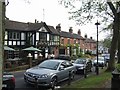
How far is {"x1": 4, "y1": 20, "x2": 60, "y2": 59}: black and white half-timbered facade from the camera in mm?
43744

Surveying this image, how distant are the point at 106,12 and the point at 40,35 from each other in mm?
23335

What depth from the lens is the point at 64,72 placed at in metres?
15.7

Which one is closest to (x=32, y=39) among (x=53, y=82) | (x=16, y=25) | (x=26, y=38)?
(x=26, y=38)

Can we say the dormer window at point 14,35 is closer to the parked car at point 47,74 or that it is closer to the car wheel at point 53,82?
the parked car at point 47,74

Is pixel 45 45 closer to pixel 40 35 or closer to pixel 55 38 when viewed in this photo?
pixel 40 35

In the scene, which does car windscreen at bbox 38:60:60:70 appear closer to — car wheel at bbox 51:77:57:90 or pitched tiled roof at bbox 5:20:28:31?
car wheel at bbox 51:77:57:90

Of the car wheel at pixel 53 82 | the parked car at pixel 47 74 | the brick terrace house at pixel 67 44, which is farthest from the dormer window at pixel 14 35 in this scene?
the car wheel at pixel 53 82

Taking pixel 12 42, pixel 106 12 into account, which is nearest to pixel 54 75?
pixel 106 12

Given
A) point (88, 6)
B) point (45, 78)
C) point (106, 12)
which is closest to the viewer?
point (45, 78)

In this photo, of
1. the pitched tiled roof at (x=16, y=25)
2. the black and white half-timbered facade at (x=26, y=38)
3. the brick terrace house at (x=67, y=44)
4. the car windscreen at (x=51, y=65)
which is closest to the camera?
the car windscreen at (x=51, y=65)

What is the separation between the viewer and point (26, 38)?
47.8 metres

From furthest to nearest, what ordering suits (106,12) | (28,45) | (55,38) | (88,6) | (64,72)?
(55,38) → (28,45) → (106,12) → (88,6) → (64,72)

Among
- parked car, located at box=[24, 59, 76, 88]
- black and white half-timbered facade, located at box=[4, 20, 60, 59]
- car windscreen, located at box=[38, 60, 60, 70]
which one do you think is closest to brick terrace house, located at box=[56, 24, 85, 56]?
black and white half-timbered facade, located at box=[4, 20, 60, 59]

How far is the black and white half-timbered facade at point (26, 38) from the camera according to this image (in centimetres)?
4374
